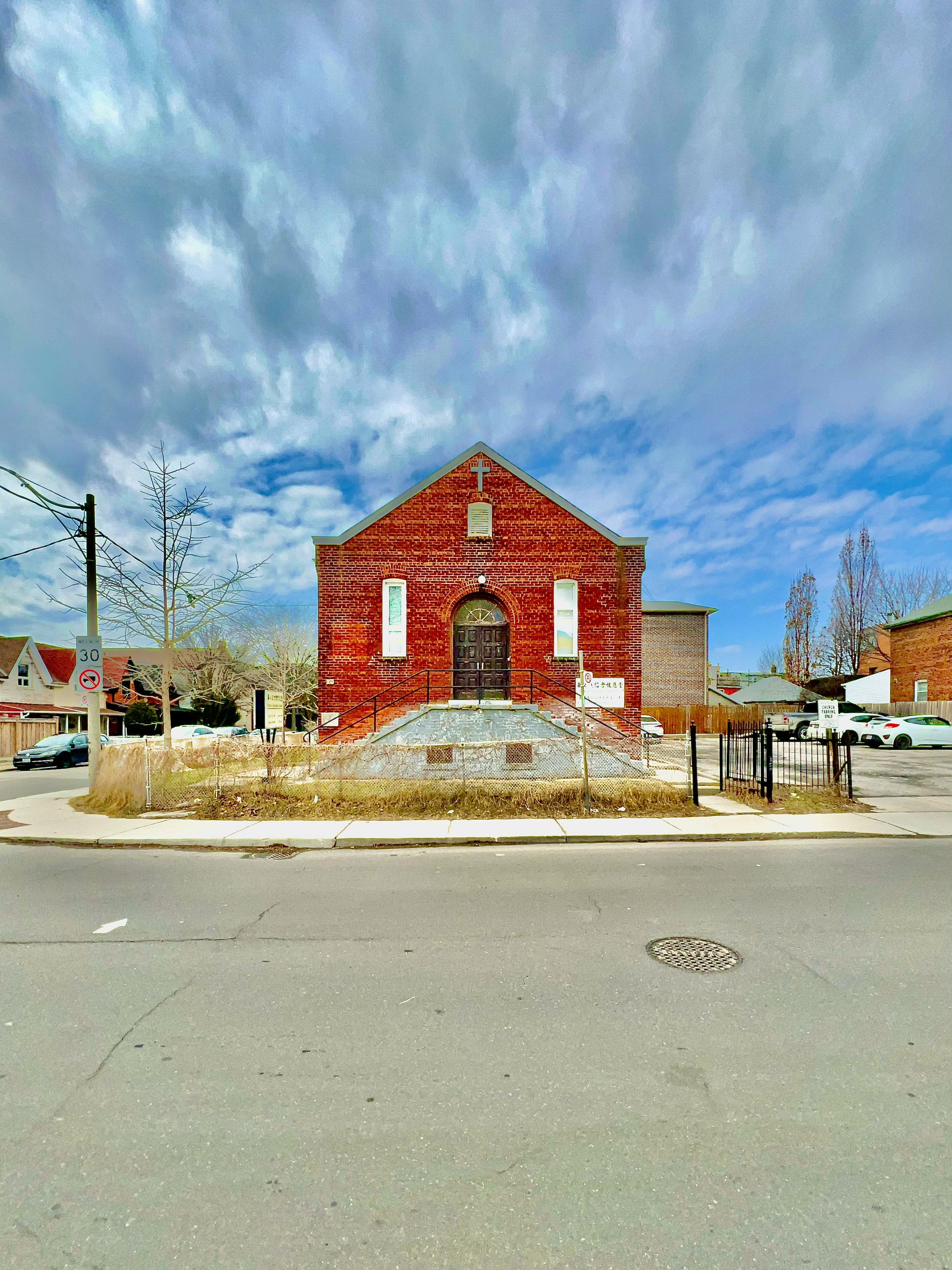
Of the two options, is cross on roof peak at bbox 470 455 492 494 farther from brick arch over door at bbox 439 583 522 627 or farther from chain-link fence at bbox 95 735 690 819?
chain-link fence at bbox 95 735 690 819

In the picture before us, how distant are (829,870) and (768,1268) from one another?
6.38 m

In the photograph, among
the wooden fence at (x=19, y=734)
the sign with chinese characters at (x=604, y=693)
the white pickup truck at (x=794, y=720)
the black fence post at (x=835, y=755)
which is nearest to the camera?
the black fence post at (x=835, y=755)

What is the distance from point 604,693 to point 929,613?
2840cm

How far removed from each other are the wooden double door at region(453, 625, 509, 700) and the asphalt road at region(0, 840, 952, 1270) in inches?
488

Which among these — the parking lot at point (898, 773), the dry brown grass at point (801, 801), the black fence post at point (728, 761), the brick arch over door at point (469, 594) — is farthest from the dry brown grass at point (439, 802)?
the brick arch over door at point (469, 594)

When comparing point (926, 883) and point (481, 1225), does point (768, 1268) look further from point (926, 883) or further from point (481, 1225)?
point (926, 883)

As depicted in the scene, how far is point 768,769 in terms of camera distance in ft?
41.4

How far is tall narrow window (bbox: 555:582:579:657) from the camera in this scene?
18.7m

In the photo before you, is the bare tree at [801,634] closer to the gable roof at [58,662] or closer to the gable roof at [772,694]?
the gable roof at [772,694]

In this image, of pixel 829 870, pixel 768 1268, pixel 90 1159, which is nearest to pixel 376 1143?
pixel 90 1159

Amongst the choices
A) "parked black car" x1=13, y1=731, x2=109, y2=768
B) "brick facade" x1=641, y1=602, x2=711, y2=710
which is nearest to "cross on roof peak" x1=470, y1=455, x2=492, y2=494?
"parked black car" x1=13, y1=731, x2=109, y2=768

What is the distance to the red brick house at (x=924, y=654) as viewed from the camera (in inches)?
1369

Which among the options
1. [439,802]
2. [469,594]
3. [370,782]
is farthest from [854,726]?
[370,782]

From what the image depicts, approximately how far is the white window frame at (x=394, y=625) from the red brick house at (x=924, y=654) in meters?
30.9
